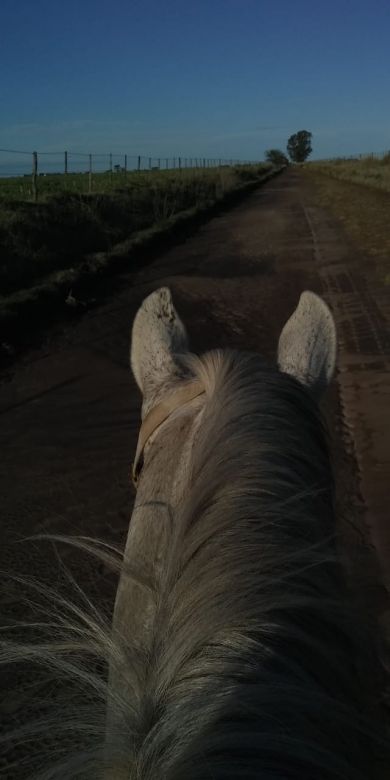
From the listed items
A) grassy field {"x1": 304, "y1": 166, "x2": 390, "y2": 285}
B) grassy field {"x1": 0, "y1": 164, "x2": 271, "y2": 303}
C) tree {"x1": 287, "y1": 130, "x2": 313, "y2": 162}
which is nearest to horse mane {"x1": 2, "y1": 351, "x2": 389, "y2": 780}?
grassy field {"x1": 0, "y1": 164, "x2": 271, "y2": 303}

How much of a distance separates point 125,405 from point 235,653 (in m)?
5.55

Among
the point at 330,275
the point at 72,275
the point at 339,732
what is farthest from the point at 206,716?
the point at 330,275

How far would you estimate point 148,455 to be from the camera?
1567 mm

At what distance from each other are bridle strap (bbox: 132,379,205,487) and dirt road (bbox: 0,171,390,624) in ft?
1.69

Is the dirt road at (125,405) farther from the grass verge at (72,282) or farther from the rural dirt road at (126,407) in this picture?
the grass verge at (72,282)

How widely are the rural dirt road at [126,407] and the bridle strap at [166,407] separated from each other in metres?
0.53

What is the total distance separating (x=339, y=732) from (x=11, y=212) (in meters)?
13.5

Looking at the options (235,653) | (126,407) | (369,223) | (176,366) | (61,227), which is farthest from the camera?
(369,223)

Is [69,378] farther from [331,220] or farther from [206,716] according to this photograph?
[331,220]

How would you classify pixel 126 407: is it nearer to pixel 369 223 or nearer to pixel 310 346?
pixel 310 346

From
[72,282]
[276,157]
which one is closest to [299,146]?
[276,157]

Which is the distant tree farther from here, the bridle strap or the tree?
the bridle strap

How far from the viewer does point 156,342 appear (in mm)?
1988

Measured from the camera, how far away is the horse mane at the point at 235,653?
0.74m
